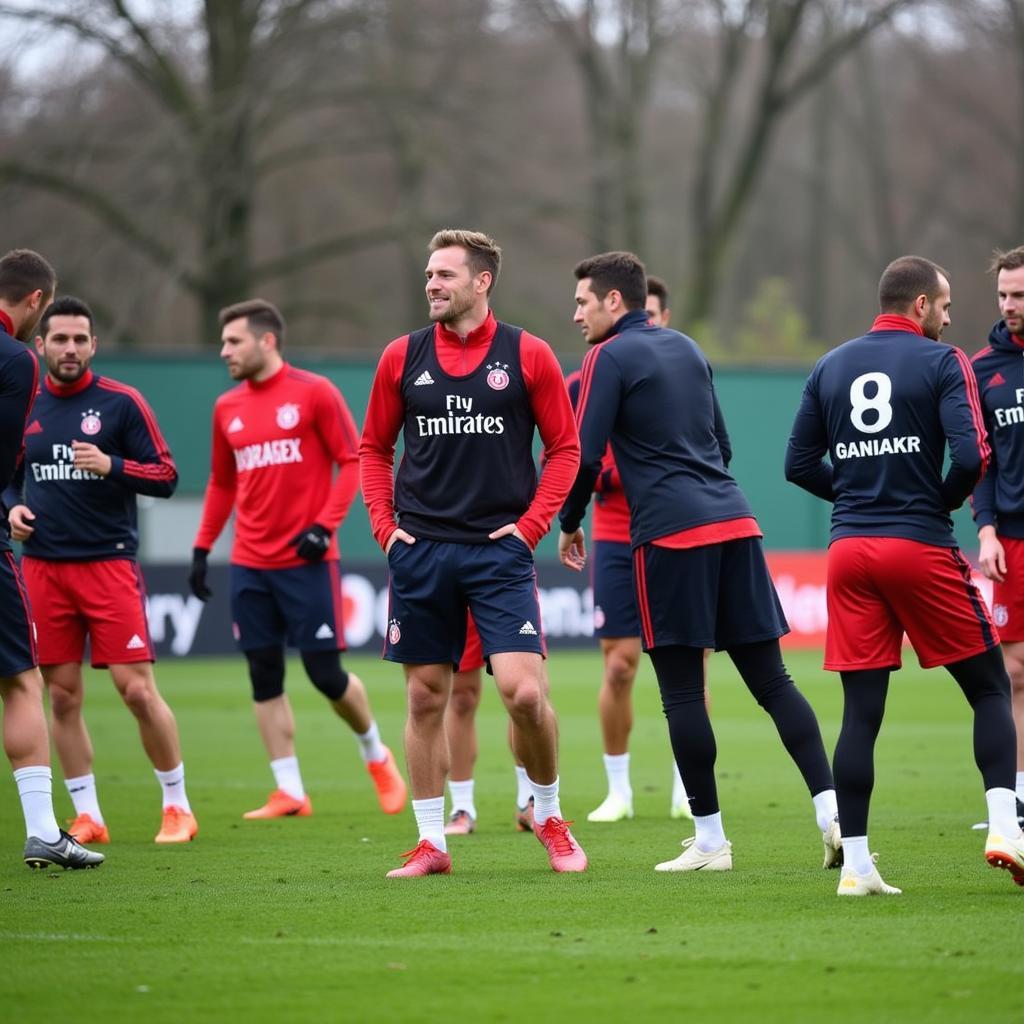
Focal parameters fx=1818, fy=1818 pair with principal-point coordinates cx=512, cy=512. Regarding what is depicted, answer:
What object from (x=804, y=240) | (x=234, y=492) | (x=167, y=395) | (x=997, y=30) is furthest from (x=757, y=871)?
(x=804, y=240)

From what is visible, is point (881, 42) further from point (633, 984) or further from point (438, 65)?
point (633, 984)

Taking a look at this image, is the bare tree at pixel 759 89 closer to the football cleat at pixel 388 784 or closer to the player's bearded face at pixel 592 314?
the football cleat at pixel 388 784

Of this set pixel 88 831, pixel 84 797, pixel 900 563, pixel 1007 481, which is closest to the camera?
pixel 900 563

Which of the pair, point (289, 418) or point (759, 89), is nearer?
point (289, 418)

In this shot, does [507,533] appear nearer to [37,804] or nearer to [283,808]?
[37,804]

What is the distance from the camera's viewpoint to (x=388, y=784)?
990 cm

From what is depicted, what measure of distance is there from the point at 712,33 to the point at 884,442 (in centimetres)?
3235

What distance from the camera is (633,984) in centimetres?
508

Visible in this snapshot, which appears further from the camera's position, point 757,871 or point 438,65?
point 438,65

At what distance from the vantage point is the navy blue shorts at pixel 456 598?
23.1ft

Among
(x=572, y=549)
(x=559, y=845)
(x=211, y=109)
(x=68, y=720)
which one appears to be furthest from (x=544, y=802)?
(x=211, y=109)

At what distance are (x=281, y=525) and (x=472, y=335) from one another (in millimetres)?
2911

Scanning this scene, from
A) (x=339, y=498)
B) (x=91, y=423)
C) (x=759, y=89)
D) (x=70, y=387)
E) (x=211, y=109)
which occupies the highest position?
(x=759, y=89)

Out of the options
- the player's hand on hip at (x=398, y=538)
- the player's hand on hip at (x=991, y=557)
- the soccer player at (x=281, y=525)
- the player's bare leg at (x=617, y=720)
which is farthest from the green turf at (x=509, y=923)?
the player's hand on hip at (x=398, y=538)
